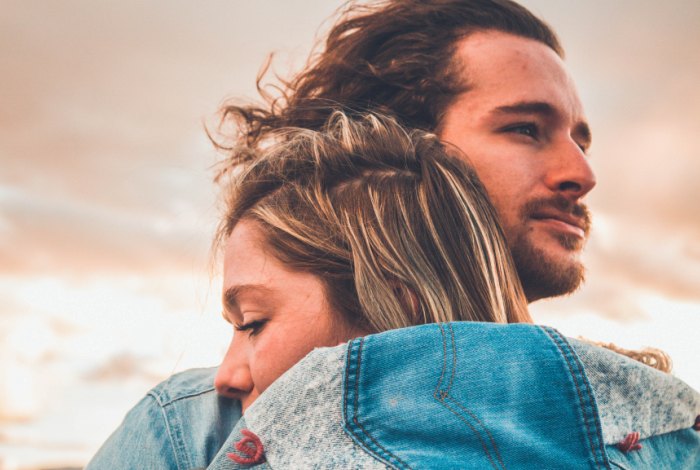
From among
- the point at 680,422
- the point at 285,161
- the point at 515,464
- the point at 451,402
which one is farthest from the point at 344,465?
the point at 285,161

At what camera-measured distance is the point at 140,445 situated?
2.53 metres

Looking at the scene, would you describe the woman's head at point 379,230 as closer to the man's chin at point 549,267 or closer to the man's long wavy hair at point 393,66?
the man's chin at point 549,267

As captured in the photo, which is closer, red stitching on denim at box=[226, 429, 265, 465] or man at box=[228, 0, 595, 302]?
red stitching on denim at box=[226, 429, 265, 465]

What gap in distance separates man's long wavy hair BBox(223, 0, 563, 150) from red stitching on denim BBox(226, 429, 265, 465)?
2.57m

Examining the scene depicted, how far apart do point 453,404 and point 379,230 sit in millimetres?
969

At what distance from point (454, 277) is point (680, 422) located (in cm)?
83

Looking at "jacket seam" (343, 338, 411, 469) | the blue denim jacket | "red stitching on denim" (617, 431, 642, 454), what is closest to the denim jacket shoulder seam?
the blue denim jacket

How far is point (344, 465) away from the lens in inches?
58.6

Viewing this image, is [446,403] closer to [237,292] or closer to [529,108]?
[237,292]

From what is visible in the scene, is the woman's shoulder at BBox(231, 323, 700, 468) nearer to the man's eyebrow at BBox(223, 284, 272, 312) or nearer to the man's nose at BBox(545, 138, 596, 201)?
the man's eyebrow at BBox(223, 284, 272, 312)

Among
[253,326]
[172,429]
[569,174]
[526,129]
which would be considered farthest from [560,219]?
[172,429]

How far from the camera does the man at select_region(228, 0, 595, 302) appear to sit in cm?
347

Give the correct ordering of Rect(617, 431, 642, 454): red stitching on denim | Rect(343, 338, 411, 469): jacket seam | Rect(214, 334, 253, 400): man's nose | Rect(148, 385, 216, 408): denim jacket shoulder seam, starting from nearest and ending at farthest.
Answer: Rect(343, 338, 411, 469): jacket seam, Rect(617, 431, 642, 454): red stitching on denim, Rect(214, 334, 253, 400): man's nose, Rect(148, 385, 216, 408): denim jacket shoulder seam

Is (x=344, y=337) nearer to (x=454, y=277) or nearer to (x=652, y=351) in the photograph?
(x=454, y=277)
